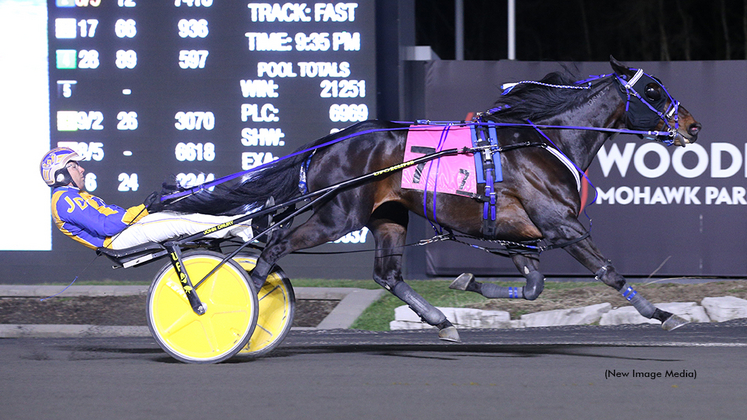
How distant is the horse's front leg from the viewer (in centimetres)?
541

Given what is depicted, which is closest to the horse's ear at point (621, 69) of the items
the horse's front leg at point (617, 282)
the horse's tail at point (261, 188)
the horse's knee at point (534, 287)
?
the horse's front leg at point (617, 282)

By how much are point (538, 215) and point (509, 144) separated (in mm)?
521

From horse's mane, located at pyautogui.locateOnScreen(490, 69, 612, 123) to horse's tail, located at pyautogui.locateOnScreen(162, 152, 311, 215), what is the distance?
146 centimetres

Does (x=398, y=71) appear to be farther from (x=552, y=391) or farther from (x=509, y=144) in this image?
(x=552, y=391)

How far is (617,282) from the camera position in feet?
18.0

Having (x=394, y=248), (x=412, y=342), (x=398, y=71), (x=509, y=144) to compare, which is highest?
(x=398, y=71)

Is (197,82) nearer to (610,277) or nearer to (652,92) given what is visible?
(652,92)

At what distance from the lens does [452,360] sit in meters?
5.61

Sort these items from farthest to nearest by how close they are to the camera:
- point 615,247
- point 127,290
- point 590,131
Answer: point 615,247
point 127,290
point 590,131

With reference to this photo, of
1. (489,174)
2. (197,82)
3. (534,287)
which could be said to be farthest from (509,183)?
(197,82)

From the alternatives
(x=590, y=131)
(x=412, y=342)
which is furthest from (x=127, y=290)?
(x=590, y=131)

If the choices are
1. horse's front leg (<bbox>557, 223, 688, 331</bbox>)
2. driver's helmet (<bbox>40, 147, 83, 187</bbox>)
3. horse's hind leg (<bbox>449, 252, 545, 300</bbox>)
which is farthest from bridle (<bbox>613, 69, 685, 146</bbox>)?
driver's helmet (<bbox>40, 147, 83, 187</bbox>)

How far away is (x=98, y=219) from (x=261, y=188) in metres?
1.14

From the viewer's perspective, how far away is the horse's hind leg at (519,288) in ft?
19.1
